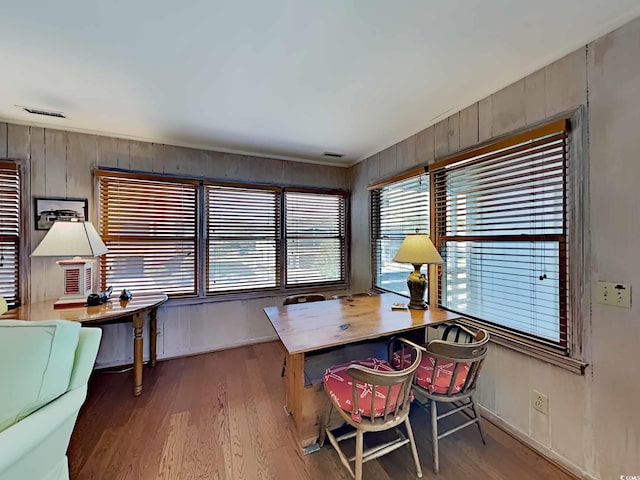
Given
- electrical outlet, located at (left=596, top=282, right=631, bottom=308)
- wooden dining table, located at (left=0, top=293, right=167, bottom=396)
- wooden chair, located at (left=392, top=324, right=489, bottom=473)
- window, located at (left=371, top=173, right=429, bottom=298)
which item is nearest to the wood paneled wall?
wooden dining table, located at (left=0, top=293, right=167, bottom=396)

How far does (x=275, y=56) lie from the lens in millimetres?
1632

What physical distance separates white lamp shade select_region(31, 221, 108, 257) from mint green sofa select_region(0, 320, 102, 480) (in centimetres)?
114

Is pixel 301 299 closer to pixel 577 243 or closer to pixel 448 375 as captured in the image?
pixel 448 375

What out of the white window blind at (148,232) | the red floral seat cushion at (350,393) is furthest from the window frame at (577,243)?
the white window blind at (148,232)

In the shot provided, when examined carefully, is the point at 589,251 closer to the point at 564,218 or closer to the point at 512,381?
the point at 564,218

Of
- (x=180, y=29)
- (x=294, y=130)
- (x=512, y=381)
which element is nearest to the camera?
(x=180, y=29)

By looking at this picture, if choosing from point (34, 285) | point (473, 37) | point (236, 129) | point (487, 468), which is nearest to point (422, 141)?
point (473, 37)

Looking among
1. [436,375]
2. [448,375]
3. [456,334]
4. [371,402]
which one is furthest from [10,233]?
[456,334]

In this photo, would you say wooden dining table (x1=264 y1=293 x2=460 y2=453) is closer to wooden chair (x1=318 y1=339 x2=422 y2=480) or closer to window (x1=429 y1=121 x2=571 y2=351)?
wooden chair (x1=318 y1=339 x2=422 y2=480)

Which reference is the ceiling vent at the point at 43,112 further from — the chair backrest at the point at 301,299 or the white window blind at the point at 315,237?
the chair backrest at the point at 301,299

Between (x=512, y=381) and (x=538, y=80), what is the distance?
2.05 meters

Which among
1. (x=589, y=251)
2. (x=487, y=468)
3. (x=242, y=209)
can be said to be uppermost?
(x=242, y=209)

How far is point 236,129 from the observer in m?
2.72

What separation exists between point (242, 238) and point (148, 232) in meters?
1.02
